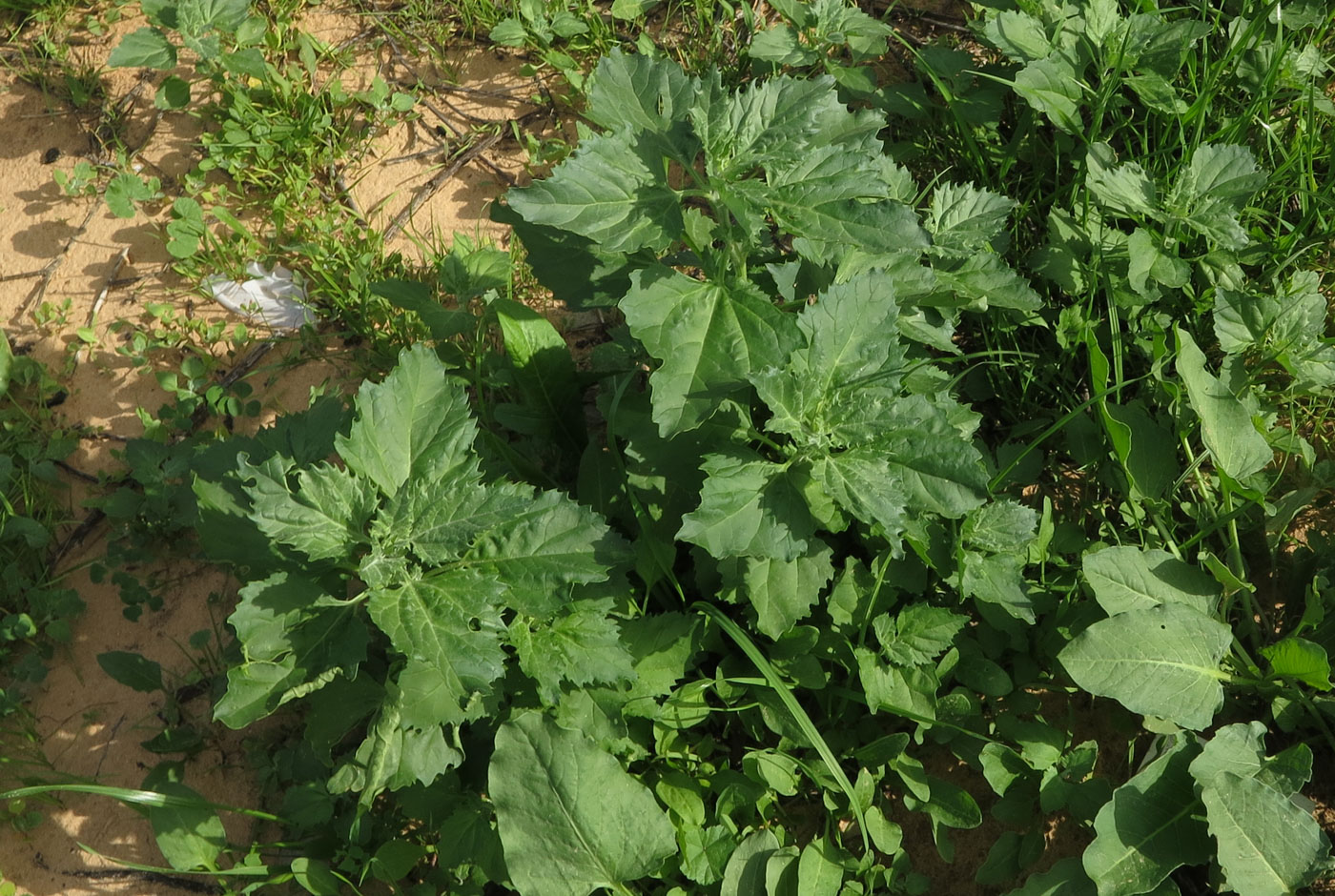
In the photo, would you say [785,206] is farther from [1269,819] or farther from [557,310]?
[1269,819]

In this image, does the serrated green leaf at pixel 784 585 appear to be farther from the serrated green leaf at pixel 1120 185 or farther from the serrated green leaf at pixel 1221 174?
the serrated green leaf at pixel 1221 174

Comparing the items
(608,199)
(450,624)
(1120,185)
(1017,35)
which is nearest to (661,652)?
(450,624)

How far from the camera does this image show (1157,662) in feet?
8.20

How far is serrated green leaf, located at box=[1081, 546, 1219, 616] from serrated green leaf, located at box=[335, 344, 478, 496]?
1541 mm

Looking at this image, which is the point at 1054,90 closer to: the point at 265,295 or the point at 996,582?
the point at 996,582

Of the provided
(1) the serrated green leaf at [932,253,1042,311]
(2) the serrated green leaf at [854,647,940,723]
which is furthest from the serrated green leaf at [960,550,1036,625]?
(1) the serrated green leaf at [932,253,1042,311]

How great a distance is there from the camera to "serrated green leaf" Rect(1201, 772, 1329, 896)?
7.55 ft

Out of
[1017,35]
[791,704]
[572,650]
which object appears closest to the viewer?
[572,650]

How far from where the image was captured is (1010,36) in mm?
3252

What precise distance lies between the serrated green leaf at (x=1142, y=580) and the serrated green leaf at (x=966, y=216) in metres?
0.88

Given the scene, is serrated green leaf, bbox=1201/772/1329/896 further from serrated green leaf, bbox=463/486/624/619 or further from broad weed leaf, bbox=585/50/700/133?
broad weed leaf, bbox=585/50/700/133

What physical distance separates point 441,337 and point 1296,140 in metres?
2.69

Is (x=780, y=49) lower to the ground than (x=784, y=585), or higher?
higher

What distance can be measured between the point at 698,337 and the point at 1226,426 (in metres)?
1.54
